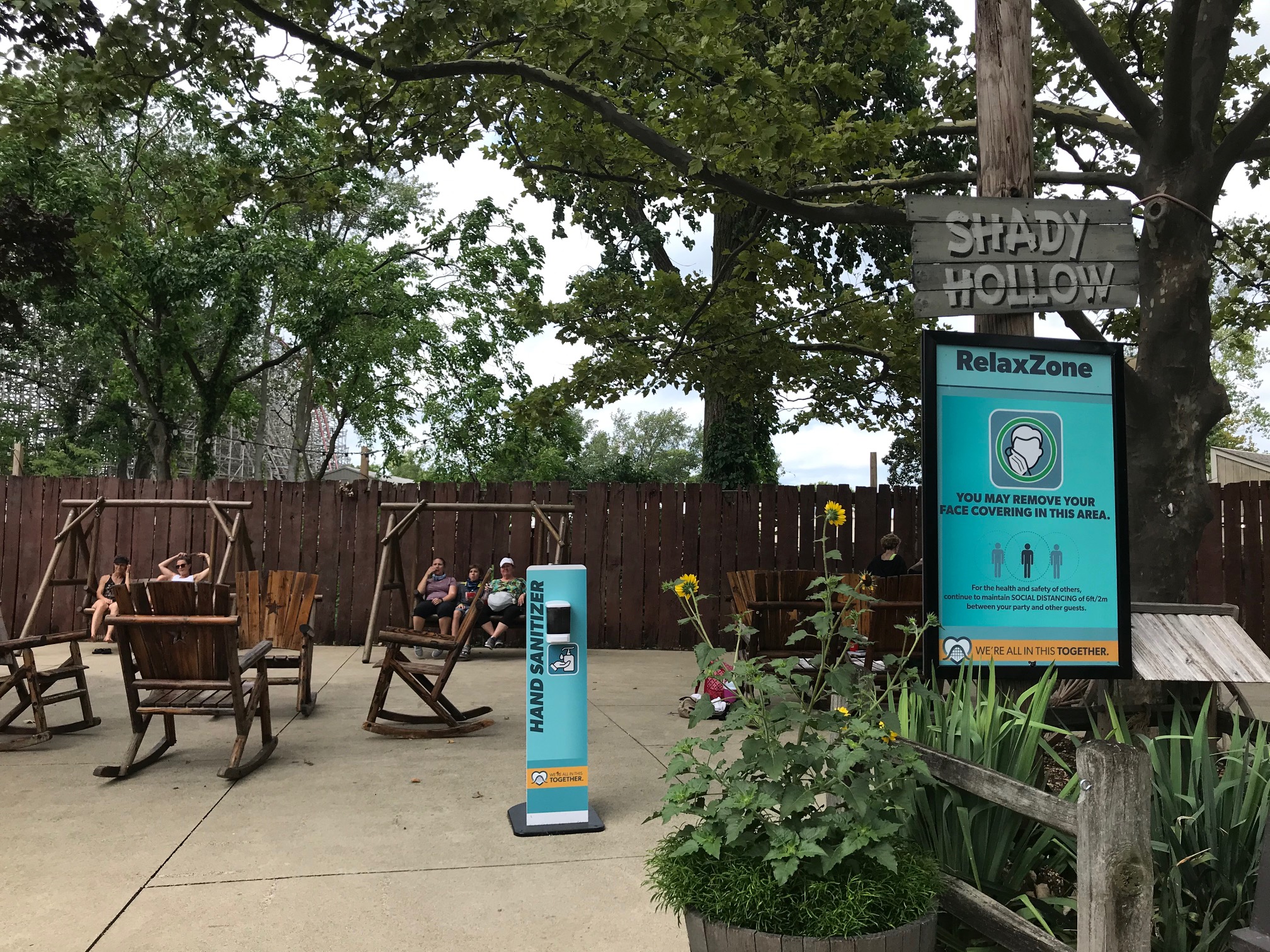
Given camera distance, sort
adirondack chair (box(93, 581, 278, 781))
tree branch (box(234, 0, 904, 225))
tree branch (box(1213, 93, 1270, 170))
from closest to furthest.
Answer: adirondack chair (box(93, 581, 278, 781)) → tree branch (box(1213, 93, 1270, 170)) → tree branch (box(234, 0, 904, 225))

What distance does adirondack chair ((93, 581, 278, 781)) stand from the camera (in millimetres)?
5039

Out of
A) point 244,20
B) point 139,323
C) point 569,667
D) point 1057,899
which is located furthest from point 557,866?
point 139,323

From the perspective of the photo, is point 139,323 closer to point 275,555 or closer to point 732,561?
point 275,555

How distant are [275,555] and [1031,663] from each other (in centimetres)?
1055

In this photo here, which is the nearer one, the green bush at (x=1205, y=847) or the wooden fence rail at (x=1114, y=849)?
the wooden fence rail at (x=1114, y=849)

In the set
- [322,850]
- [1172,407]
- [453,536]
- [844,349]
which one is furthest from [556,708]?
[844,349]

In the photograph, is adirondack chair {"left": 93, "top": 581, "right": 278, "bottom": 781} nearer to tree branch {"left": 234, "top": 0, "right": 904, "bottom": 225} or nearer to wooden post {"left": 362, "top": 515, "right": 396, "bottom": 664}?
wooden post {"left": 362, "top": 515, "right": 396, "bottom": 664}

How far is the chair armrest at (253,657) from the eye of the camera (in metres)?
5.37

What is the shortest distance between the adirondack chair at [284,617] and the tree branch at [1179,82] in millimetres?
6757

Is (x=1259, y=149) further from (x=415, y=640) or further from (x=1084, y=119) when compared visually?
(x=415, y=640)

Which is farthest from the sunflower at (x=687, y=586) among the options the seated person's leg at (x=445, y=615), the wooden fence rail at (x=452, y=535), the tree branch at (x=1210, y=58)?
the wooden fence rail at (x=452, y=535)

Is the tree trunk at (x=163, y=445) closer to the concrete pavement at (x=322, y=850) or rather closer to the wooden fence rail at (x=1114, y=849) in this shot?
the concrete pavement at (x=322, y=850)

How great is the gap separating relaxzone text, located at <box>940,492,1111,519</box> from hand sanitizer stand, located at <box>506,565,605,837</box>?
5.85 feet

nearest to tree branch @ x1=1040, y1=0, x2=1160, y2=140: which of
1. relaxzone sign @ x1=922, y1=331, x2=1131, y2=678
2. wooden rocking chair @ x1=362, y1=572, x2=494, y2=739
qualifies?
relaxzone sign @ x1=922, y1=331, x2=1131, y2=678
